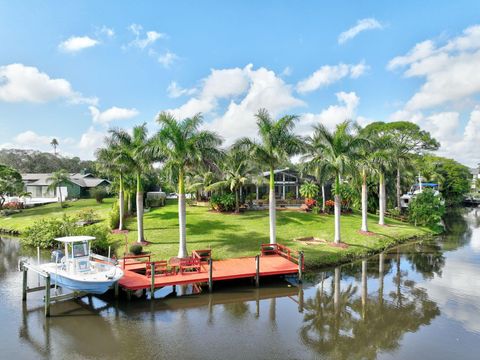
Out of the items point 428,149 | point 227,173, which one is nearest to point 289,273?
point 227,173

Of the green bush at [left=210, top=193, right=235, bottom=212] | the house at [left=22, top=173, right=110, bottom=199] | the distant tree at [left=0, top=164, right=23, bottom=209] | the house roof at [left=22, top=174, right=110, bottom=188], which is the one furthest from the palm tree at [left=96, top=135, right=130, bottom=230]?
the house roof at [left=22, top=174, right=110, bottom=188]

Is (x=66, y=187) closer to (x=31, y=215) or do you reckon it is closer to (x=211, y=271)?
(x=31, y=215)

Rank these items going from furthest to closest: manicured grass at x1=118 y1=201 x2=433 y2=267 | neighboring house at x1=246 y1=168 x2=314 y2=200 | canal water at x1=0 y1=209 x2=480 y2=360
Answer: neighboring house at x1=246 y1=168 x2=314 y2=200 → manicured grass at x1=118 y1=201 x2=433 y2=267 → canal water at x1=0 y1=209 x2=480 y2=360

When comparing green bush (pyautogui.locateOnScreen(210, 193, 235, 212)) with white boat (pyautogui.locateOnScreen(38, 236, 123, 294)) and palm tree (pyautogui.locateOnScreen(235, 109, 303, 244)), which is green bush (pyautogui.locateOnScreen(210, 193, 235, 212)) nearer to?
palm tree (pyautogui.locateOnScreen(235, 109, 303, 244))

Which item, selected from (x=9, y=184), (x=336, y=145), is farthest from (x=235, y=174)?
(x=9, y=184)

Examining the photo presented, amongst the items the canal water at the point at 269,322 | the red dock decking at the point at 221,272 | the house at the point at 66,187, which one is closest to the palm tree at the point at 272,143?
the red dock decking at the point at 221,272

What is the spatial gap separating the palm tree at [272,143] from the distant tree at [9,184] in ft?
141

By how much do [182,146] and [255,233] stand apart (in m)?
12.1

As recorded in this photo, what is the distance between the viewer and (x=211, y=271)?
1844 centimetres

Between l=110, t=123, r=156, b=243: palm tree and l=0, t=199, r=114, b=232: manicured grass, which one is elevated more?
l=110, t=123, r=156, b=243: palm tree

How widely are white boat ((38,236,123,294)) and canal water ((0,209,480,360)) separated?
1153 millimetres

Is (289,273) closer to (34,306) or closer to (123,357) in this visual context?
(123,357)

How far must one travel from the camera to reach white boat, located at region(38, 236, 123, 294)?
1611 cm

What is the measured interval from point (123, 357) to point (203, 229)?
20.4 metres
